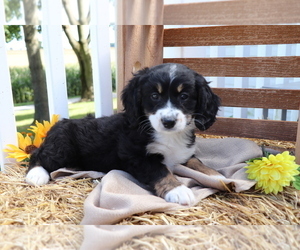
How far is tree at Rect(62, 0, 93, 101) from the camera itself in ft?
4.46

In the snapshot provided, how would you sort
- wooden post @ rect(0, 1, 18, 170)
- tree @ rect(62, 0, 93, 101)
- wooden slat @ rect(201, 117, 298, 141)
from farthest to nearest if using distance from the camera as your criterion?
wooden slat @ rect(201, 117, 298, 141), wooden post @ rect(0, 1, 18, 170), tree @ rect(62, 0, 93, 101)

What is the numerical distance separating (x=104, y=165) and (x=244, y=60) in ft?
5.82

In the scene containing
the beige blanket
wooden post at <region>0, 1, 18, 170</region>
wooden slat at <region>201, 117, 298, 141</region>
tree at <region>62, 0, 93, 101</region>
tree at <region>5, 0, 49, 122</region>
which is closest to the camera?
tree at <region>62, 0, 93, 101</region>

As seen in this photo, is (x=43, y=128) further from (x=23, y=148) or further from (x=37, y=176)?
(x=37, y=176)

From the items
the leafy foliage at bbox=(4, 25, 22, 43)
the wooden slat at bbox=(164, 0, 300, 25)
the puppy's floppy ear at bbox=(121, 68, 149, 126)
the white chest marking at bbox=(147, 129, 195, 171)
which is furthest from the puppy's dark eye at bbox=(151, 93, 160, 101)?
the leafy foliage at bbox=(4, 25, 22, 43)

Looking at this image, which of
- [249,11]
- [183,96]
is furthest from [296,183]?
[249,11]

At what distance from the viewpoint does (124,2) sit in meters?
1.53

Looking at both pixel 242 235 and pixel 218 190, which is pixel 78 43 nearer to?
pixel 218 190

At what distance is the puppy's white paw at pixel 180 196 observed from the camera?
6.34 feet

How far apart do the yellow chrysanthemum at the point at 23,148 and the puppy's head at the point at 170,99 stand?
1110mm

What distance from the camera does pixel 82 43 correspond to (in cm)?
541

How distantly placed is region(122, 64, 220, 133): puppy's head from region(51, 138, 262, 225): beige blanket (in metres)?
0.40

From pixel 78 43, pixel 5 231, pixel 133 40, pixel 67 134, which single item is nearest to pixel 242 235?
pixel 5 231

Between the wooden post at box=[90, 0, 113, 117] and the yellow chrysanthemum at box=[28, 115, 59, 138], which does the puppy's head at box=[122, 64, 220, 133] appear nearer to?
the wooden post at box=[90, 0, 113, 117]
